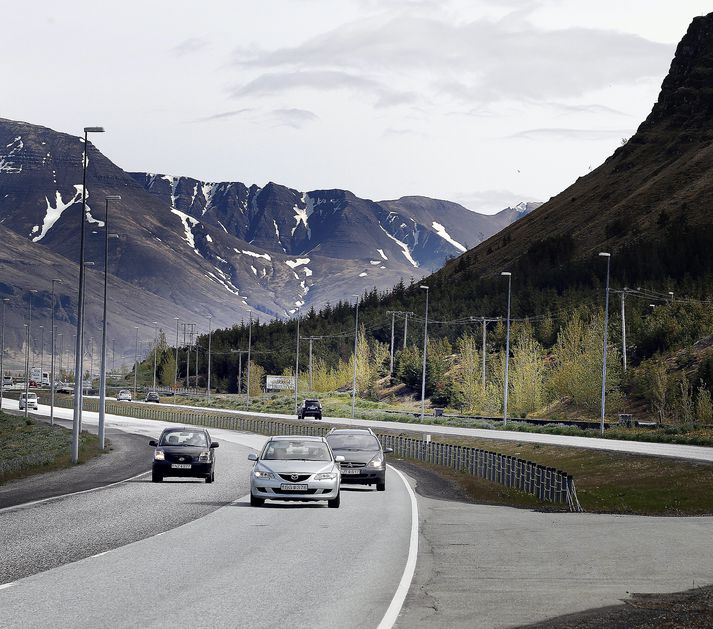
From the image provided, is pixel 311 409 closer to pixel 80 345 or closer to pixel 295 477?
pixel 80 345

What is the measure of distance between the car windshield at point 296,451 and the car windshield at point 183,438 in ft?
30.9

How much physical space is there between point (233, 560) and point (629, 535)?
28.7 feet

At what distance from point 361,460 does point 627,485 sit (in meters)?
11.2

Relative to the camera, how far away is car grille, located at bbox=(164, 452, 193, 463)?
1550 inches

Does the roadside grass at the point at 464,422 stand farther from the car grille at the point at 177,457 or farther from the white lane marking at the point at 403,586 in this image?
the white lane marking at the point at 403,586

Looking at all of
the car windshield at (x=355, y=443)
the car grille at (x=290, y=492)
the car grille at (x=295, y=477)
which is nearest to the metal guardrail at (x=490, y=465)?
the car windshield at (x=355, y=443)

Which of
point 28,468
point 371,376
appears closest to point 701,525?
point 28,468

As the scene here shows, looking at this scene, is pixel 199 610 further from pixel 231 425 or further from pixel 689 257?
pixel 689 257

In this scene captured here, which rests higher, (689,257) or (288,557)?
(689,257)

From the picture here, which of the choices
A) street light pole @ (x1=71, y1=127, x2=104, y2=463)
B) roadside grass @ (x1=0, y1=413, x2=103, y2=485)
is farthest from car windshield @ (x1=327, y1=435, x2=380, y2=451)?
street light pole @ (x1=71, y1=127, x2=104, y2=463)

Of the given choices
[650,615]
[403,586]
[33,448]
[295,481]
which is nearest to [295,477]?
[295,481]

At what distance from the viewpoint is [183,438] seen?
131 ft

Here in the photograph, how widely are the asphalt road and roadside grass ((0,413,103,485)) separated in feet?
49.7

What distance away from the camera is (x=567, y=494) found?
34.2 m
